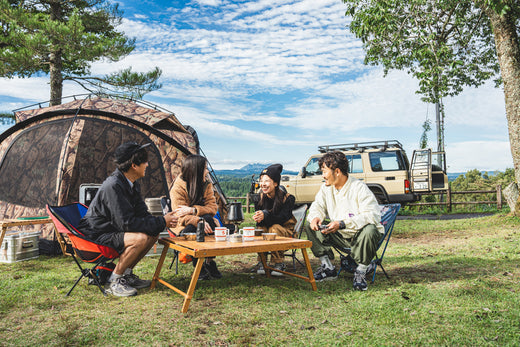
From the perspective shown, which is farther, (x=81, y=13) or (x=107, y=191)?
(x=81, y=13)

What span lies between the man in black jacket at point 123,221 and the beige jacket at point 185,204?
46cm

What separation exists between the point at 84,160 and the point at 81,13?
10158 millimetres

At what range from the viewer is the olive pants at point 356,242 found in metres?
3.57

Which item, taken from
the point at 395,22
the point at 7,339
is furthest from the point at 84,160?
the point at 395,22

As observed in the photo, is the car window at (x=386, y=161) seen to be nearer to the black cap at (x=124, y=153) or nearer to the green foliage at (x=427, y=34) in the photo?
the green foliage at (x=427, y=34)

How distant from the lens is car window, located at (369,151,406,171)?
930 cm

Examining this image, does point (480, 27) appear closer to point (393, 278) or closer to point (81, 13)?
point (393, 278)

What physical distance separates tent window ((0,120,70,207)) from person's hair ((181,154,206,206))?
2.65 m

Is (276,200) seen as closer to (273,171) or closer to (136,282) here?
Result: (273,171)

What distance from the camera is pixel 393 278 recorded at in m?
4.07

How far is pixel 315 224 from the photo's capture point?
12.7 feet

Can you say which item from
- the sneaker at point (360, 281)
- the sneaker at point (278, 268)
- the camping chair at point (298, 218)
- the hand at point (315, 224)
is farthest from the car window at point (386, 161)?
the sneaker at point (360, 281)

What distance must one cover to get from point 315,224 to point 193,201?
140 centimetres


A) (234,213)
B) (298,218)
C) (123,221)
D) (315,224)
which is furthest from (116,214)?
(298,218)
